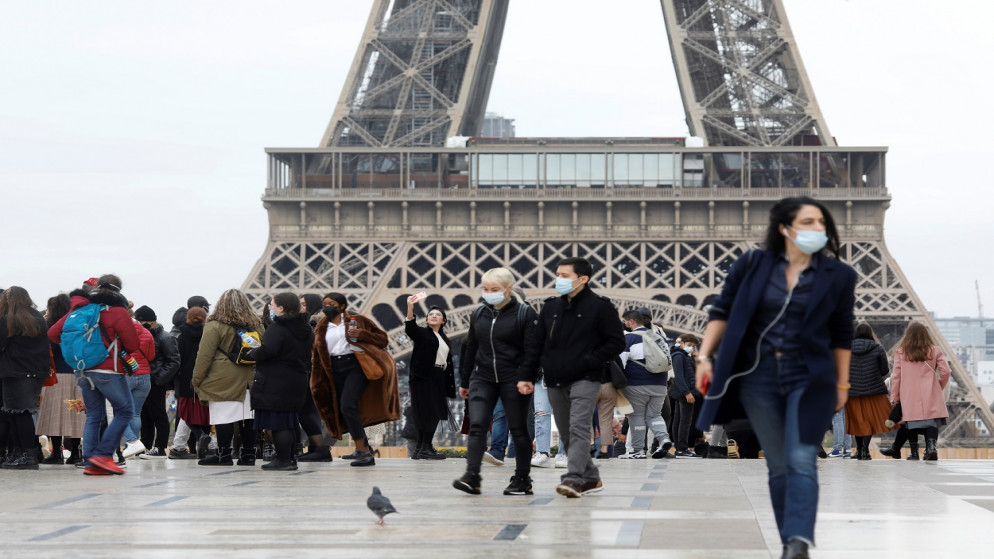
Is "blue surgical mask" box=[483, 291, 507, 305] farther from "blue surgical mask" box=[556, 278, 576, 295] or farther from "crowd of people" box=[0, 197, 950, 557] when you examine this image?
"blue surgical mask" box=[556, 278, 576, 295]

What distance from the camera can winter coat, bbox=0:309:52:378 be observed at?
14945mm

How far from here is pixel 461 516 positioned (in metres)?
9.99

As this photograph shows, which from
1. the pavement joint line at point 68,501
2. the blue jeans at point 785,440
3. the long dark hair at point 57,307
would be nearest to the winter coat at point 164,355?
the long dark hair at point 57,307

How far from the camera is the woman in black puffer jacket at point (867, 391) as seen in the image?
1862cm

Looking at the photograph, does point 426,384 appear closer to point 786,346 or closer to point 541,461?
point 541,461

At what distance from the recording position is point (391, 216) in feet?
167

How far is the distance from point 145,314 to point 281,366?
2982 millimetres

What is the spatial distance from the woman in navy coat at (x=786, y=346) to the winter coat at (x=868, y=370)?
36.6 ft

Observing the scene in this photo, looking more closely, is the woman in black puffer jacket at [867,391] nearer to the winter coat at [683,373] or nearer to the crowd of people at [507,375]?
the crowd of people at [507,375]

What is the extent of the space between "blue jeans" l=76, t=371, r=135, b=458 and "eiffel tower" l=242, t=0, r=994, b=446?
33315 mm

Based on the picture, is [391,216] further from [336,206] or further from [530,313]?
[530,313]

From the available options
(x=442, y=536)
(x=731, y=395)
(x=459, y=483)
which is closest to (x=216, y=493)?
(x=459, y=483)

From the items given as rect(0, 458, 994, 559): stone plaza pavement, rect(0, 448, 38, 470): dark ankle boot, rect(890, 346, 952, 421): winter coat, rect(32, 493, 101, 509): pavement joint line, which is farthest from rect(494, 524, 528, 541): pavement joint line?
rect(890, 346, 952, 421): winter coat

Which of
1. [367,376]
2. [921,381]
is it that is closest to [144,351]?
[367,376]
